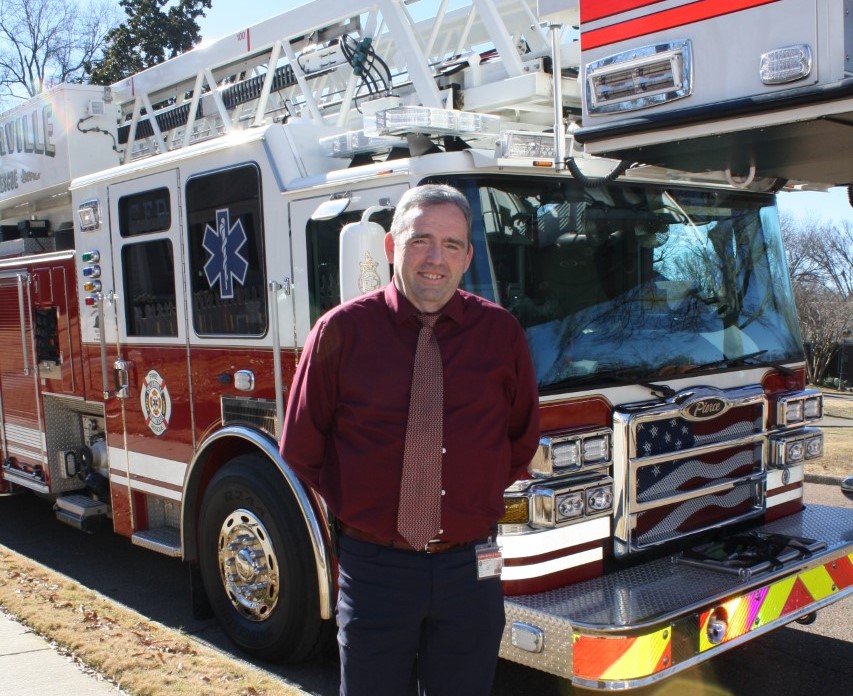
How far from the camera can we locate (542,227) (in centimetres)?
377

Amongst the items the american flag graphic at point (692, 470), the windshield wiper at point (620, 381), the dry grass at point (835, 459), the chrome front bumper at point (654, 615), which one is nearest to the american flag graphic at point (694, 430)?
the american flag graphic at point (692, 470)

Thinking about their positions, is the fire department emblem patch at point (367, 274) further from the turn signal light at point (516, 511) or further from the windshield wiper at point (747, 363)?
the windshield wiper at point (747, 363)

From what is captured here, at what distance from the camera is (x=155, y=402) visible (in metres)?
5.05

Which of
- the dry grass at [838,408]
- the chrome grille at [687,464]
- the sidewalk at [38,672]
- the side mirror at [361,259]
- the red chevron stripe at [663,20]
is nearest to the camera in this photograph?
the red chevron stripe at [663,20]

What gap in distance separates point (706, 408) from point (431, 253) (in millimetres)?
1925

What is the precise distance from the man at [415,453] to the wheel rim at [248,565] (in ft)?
5.73

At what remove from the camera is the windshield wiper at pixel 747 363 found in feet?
13.5

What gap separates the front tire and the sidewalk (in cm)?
74

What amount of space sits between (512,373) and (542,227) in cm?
131

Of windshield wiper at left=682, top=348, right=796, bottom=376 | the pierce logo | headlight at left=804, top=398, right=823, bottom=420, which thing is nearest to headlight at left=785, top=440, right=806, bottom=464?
headlight at left=804, top=398, right=823, bottom=420

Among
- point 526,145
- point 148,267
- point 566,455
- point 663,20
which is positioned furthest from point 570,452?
point 148,267

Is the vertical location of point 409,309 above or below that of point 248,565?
above

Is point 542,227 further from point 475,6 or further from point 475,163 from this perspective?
point 475,6

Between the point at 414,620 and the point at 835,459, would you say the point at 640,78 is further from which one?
the point at 835,459
